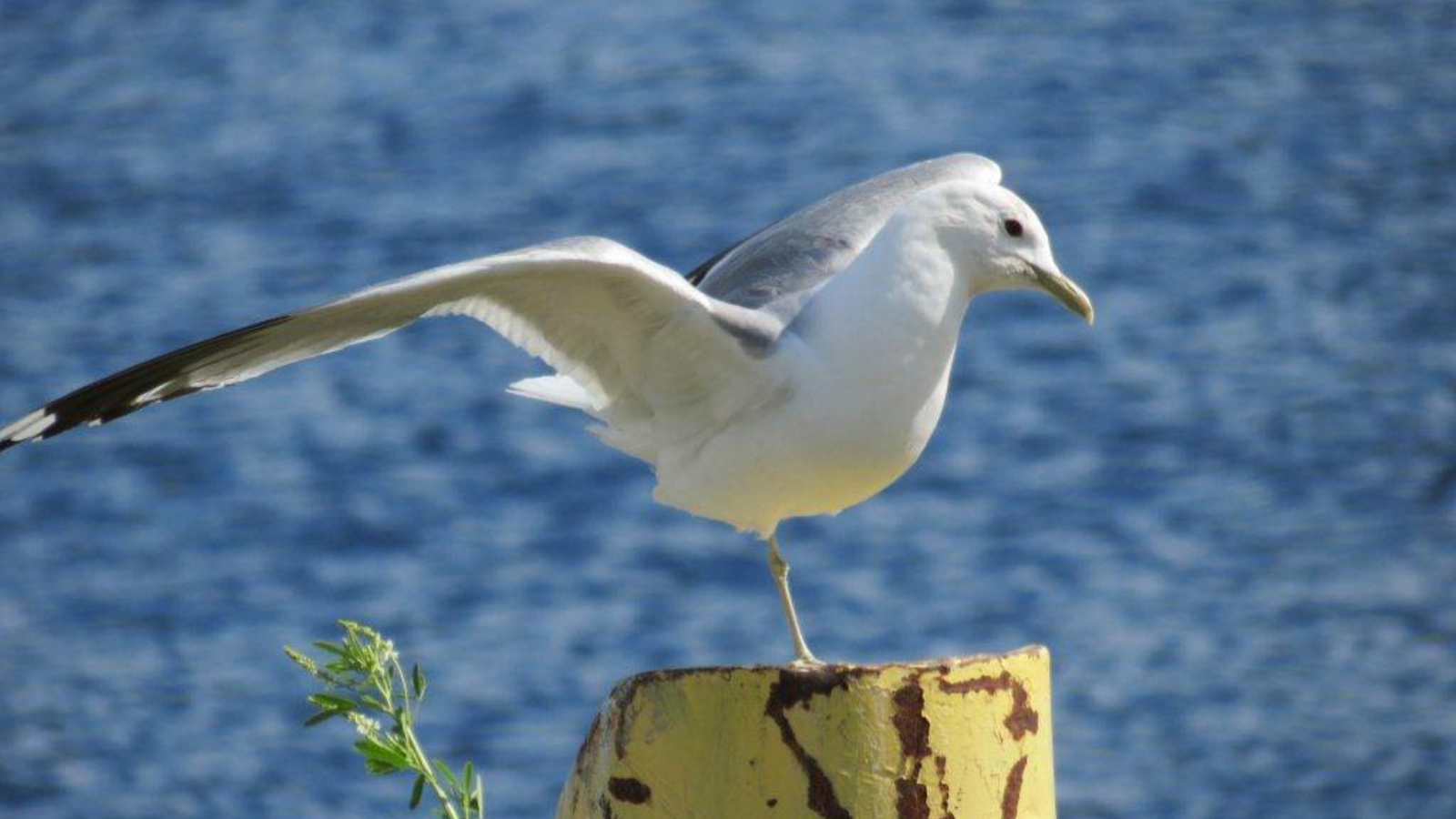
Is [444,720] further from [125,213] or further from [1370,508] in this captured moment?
[125,213]

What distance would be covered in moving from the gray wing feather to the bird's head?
1.07 ft

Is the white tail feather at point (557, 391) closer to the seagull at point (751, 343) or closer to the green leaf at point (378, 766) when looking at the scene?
the seagull at point (751, 343)

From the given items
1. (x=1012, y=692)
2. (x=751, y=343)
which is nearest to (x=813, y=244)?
(x=751, y=343)

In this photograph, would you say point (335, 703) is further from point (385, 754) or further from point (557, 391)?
point (557, 391)

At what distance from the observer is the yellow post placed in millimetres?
3158

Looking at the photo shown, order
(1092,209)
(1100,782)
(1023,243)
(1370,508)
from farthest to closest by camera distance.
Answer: (1092,209), (1370,508), (1100,782), (1023,243)

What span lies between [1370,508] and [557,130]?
528 cm

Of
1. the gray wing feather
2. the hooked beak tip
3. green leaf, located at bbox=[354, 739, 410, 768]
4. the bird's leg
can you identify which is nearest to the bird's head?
the hooked beak tip

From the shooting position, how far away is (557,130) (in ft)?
42.2

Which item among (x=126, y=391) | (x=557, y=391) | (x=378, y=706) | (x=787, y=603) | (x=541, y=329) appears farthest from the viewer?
(x=557, y=391)

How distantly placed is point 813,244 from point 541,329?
670 millimetres

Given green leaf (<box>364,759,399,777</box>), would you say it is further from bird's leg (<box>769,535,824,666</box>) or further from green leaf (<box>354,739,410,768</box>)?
bird's leg (<box>769,535,824,666</box>)

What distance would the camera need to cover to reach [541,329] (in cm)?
388

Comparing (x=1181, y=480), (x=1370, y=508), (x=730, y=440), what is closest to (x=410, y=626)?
(x=1181, y=480)
